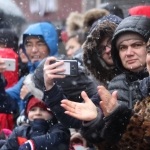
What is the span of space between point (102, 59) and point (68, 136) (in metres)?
0.63

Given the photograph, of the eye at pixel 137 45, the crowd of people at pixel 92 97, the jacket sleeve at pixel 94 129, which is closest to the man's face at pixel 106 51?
the crowd of people at pixel 92 97

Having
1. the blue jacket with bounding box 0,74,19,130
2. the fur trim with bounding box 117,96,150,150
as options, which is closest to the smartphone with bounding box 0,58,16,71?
the blue jacket with bounding box 0,74,19,130

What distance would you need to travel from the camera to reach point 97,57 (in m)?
4.41

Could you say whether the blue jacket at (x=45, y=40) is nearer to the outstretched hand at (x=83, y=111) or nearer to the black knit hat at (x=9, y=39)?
the black knit hat at (x=9, y=39)

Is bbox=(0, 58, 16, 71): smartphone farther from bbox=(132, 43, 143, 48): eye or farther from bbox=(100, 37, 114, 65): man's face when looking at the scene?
bbox=(132, 43, 143, 48): eye

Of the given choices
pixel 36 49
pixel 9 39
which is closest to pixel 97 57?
pixel 36 49

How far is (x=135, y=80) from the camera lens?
378 centimetres

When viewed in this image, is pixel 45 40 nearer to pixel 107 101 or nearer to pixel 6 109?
pixel 6 109

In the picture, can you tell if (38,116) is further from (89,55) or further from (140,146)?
(140,146)

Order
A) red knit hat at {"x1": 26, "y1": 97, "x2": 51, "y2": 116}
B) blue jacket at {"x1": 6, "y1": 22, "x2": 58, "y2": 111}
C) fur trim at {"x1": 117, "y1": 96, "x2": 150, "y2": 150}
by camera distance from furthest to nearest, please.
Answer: blue jacket at {"x1": 6, "y1": 22, "x2": 58, "y2": 111} → red knit hat at {"x1": 26, "y1": 97, "x2": 51, "y2": 116} → fur trim at {"x1": 117, "y1": 96, "x2": 150, "y2": 150}

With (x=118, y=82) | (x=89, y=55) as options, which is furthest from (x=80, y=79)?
(x=118, y=82)

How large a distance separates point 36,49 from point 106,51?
131cm

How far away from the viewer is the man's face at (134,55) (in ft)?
12.5

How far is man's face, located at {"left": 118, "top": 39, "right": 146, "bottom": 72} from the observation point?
3.82 m
